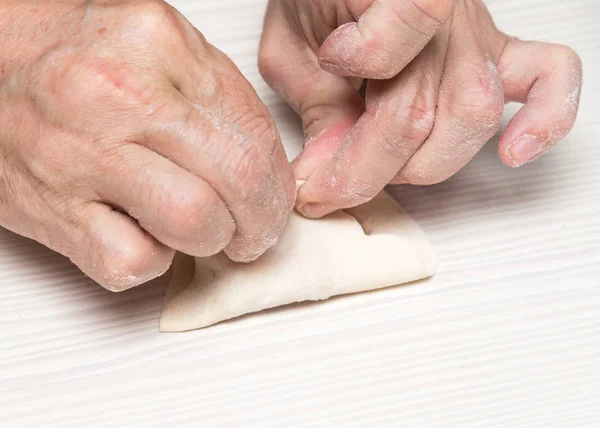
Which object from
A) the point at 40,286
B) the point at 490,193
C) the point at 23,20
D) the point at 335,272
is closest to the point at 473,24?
the point at 490,193

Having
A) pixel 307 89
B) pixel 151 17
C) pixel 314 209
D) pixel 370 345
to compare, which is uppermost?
pixel 151 17

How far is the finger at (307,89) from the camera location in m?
1.16


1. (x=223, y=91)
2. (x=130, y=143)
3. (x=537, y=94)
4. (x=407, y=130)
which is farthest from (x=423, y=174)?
(x=130, y=143)

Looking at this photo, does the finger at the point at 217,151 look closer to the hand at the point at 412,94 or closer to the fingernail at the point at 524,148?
the hand at the point at 412,94

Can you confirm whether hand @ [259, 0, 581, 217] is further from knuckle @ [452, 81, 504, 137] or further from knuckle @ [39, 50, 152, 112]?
knuckle @ [39, 50, 152, 112]

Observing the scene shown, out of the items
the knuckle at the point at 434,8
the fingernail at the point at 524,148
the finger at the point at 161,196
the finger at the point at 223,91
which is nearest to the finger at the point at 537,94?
the fingernail at the point at 524,148

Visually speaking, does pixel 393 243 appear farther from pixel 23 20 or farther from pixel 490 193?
pixel 23 20

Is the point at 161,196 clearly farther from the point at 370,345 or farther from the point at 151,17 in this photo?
the point at 370,345

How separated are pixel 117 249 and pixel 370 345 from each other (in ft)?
1.30

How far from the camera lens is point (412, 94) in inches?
40.8

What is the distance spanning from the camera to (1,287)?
3.76ft

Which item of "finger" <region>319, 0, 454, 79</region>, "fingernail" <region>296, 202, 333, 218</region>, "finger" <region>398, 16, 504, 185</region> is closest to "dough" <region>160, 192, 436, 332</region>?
"fingernail" <region>296, 202, 333, 218</region>

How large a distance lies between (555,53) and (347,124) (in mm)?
341

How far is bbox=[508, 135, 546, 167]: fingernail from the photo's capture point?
1094 millimetres
